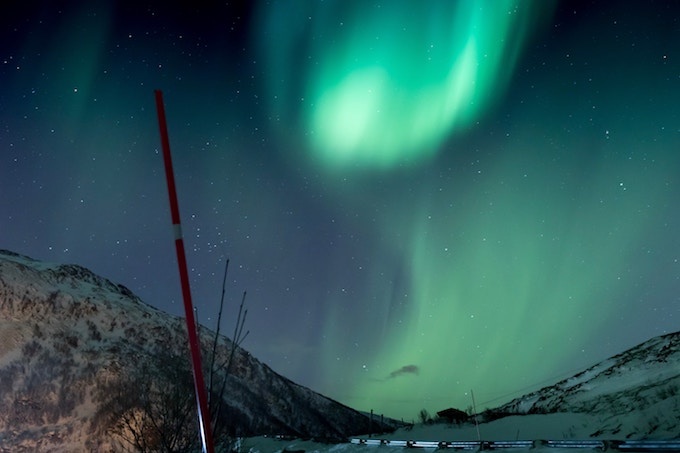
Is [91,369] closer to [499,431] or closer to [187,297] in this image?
[499,431]

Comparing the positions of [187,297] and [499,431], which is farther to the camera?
[499,431]

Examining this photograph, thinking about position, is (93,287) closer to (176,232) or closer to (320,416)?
(320,416)

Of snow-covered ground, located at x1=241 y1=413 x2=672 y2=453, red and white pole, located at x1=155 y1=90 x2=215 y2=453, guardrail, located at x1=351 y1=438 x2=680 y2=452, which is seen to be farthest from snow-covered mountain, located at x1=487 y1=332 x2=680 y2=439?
red and white pole, located at x1=155 y1=90 x2=215 y2=453

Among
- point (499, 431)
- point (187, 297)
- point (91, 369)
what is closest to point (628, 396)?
point (499, 431)

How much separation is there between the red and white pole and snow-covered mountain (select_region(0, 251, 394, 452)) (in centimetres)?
6173

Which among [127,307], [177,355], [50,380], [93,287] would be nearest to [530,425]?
[50,380]

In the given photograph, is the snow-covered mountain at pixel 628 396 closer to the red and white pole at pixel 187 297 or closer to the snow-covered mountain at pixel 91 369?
the red and white pole at pixel 187 297

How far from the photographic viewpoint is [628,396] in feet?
101

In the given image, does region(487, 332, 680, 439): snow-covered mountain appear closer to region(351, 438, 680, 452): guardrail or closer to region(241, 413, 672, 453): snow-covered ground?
region(241, 413, 672, 453): snow-covered ground

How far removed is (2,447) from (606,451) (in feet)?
269

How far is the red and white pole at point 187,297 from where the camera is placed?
11.6 ft

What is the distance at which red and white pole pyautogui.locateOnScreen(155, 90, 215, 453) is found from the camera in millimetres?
3527

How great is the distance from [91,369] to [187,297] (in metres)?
99.5

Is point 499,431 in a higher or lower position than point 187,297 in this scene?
higher
